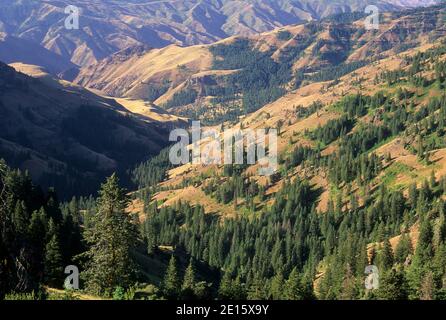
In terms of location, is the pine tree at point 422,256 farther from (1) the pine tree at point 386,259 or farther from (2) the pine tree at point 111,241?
(2) the pine tree at point 111,241

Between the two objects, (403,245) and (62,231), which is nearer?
(62,231)

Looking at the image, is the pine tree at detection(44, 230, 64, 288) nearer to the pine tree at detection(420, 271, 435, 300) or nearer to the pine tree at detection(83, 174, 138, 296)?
the pine tree at detection(83, 174, 138, 296)

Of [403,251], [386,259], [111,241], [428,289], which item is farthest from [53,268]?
[403,251]

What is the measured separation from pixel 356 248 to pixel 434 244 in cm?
3122

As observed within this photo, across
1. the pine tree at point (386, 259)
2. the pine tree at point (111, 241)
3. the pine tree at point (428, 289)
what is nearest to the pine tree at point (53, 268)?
the pine tree at point (111, 241)

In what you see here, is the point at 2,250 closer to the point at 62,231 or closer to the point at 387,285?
the point at 387,285

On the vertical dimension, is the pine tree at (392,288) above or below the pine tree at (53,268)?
below

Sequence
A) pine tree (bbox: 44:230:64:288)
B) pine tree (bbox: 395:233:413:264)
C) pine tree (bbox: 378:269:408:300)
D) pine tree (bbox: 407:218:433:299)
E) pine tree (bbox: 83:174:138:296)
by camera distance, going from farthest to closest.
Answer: pine tree (bbox: 395:233:413:264) < pine tree (bbox: 407:218:433:299) < pine tree (bbox: 378:269:408:300) < pine tree (bbox: 44:230:64:288) < pine tree (bbox: 83:174:138:296)

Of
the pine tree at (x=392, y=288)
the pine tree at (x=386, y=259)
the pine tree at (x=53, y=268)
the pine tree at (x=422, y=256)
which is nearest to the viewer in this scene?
the pine tree at (x=53, y=268)

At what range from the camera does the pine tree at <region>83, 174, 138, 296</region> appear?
205 ft

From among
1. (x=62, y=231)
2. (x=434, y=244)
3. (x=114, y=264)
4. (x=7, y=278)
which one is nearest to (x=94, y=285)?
(x=114, y=264)

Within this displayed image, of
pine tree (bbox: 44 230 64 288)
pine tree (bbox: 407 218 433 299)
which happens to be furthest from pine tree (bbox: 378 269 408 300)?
pine tree (bbox: 44 230 64 288)

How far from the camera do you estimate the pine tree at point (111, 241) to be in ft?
205
